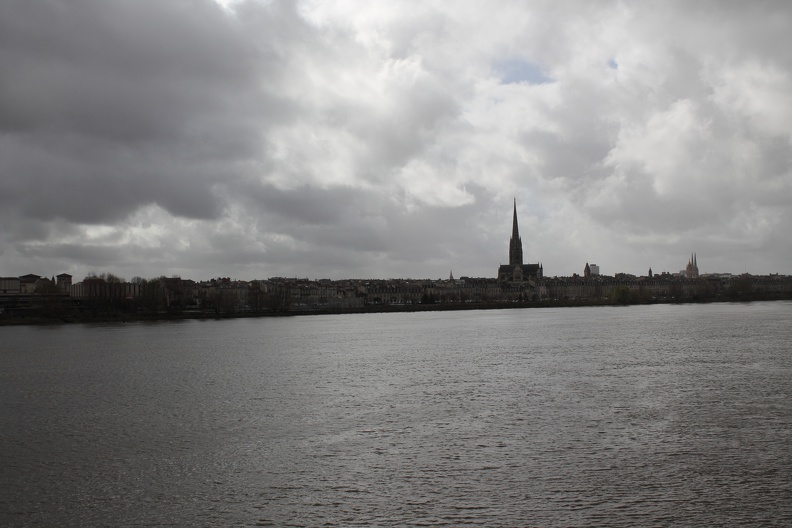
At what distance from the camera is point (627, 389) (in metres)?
25.1

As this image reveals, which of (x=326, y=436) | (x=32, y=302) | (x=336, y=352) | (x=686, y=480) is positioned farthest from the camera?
(x=32, y=302)

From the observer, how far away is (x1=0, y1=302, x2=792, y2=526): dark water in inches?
501

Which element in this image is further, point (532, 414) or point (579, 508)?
point (532, 414)

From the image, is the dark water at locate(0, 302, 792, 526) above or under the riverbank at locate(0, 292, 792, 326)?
under

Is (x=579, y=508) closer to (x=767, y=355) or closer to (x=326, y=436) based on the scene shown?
(x=326, y=436)

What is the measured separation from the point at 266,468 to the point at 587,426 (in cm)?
827

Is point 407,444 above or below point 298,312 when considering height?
below

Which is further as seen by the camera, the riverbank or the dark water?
the riverbank

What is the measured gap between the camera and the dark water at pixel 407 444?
12.7 metres

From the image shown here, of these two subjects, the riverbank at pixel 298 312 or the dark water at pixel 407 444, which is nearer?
the dark water at pixel 407 444

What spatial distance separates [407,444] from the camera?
1731 cm

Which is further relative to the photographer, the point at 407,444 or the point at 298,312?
the point at 298,312

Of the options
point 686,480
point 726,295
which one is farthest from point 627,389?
point 726,295

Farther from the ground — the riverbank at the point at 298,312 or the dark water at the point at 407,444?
the riverbank at the point at 298,312
